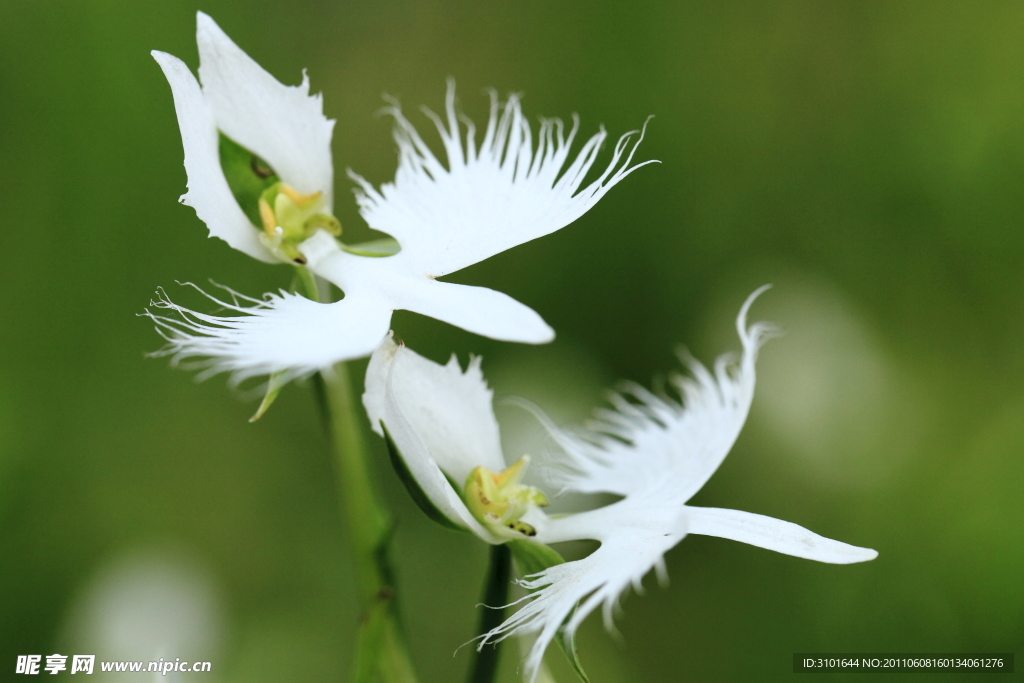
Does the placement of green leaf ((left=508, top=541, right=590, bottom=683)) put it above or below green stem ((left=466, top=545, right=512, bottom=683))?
above

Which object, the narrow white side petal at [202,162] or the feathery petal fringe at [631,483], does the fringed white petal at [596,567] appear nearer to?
the feathery petal fringe at [631,483]

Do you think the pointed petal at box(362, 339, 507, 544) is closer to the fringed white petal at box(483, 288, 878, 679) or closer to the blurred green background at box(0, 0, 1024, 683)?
the fringed white petal at box(483, 288, 878, 679)

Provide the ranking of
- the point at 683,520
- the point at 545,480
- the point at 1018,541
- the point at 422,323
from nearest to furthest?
the point at 683,520 < the point at 545,480 < the point at 1018,541 < the point at 422,323

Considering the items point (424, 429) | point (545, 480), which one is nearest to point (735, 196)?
point (545, 480)

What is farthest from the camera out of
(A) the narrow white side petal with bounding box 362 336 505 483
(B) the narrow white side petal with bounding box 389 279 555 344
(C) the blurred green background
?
(C) the blurred green background

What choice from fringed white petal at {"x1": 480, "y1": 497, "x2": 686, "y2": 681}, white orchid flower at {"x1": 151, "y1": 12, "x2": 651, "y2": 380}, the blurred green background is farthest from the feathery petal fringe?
the blurred green background

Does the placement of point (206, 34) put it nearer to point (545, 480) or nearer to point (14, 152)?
point (545, 480)
